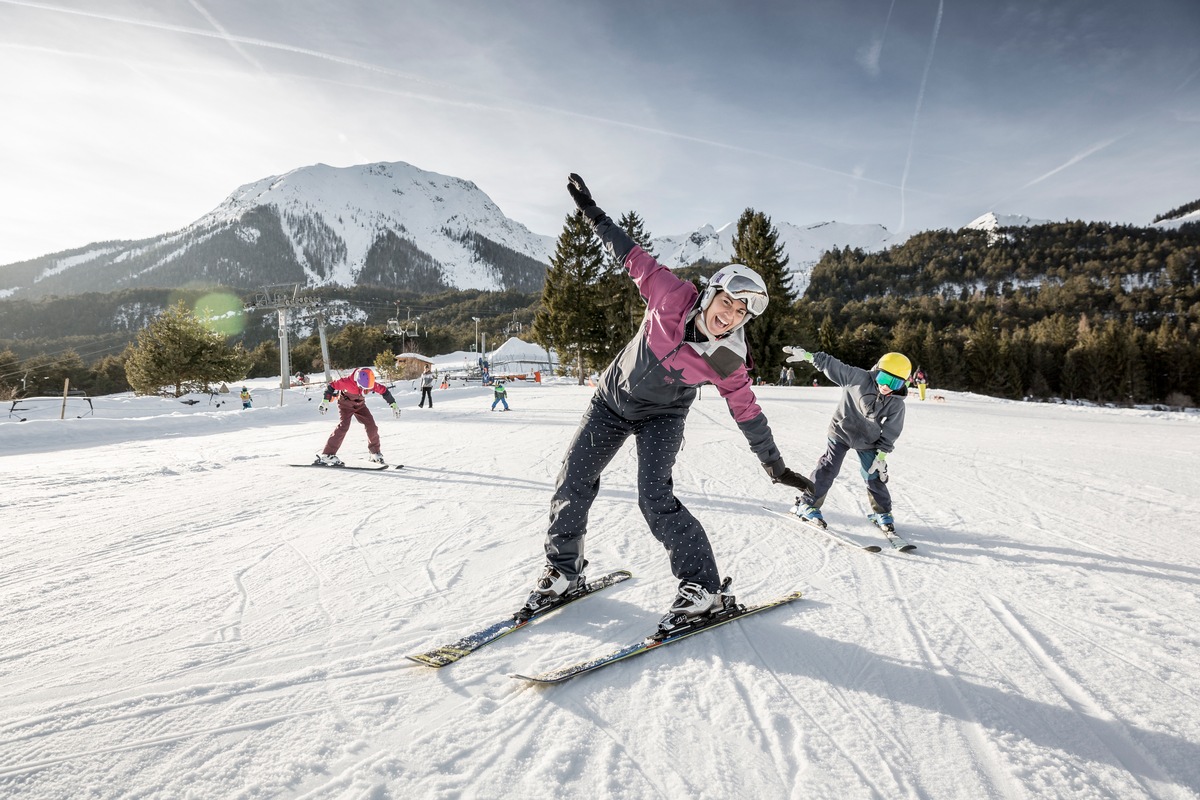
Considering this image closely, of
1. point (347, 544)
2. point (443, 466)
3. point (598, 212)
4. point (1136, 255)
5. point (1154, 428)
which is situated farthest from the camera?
point (1136, 255)

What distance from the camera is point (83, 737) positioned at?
1.80 meters

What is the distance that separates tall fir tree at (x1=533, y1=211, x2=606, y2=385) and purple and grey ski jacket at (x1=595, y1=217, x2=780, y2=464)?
106 ft

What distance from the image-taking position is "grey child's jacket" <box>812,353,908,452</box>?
13.7 feet

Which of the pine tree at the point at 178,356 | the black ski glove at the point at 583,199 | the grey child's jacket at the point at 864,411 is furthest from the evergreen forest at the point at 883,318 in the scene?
the black ski glove at the point at 583,199

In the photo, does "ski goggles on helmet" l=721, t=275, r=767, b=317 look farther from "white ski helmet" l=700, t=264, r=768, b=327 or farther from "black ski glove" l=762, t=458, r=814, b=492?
"black ski glove" l=762, t=458, r=814, b=492

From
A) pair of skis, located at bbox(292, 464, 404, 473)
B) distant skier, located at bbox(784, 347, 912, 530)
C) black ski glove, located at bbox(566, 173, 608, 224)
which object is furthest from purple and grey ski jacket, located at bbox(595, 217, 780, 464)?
A: pair of skis, located at bbox(292, 464, 404, 473)

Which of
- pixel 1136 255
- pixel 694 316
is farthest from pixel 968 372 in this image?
pixel 1136 255

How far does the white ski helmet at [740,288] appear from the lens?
233 cm

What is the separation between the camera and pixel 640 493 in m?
2.74

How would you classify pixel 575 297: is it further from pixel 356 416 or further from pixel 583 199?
pixel 583 199

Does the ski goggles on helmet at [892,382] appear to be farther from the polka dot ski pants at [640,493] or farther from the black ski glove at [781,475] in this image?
the polka dot ski pants at [640,493]

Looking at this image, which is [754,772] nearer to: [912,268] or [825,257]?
[825,257]

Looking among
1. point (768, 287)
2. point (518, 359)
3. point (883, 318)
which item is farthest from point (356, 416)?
point (883, 318)

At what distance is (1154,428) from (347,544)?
1804 cm
